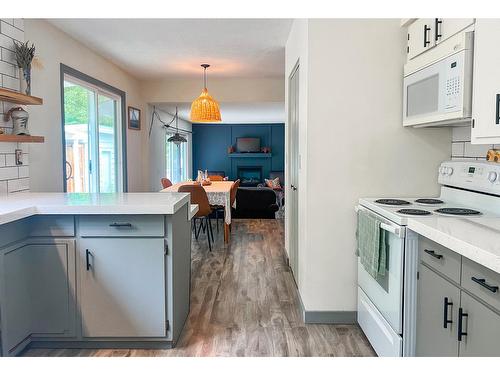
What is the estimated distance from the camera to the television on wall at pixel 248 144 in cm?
1175

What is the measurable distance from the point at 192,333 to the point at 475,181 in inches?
76.0

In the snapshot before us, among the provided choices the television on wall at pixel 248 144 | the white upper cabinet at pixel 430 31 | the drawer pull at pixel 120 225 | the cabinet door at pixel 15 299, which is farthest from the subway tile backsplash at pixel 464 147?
the television on wall at pixel 248 144

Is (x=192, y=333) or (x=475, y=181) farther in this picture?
(x=192, y=333)

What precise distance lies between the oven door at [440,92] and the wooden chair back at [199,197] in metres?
2.77

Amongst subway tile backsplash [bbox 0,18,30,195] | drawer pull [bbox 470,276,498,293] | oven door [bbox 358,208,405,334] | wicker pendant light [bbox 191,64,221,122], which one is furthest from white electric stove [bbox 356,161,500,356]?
wicker pendant light [bbox 191,64,221,122]

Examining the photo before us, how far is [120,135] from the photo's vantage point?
5.27 m

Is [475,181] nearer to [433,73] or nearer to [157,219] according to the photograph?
[433,73]

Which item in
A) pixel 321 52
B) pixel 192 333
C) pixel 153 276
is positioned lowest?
pixel 192 333

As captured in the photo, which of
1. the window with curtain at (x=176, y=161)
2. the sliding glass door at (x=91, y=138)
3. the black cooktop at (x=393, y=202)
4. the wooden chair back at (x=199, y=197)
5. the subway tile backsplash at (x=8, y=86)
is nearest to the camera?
the black cooktop at (x=393, y=202)

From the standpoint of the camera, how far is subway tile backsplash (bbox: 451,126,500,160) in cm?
231

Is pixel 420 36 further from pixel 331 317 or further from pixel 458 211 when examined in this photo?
pixel 331 317

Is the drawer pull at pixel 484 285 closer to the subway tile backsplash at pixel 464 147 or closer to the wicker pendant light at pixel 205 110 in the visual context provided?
the subway tile backsplash at pixel 464 147

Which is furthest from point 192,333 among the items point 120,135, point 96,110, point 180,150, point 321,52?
point 180,150

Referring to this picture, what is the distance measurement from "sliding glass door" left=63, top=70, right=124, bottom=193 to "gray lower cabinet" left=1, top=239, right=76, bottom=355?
1.67 meters
